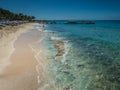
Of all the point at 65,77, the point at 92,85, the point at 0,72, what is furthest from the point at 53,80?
the point at 0,72

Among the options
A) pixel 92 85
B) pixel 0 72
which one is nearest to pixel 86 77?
pixel 92 85

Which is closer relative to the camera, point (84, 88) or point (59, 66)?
point (84, 88)

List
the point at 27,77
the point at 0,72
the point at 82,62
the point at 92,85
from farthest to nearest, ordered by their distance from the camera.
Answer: the point at 82,62 < the point at 0,72 < the point at 27,77 < the point at 92,85

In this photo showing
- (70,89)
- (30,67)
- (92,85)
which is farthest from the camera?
(30,67)

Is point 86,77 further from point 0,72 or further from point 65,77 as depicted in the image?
point 0,72

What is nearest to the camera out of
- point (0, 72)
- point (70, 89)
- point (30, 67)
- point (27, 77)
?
point (70, 89)

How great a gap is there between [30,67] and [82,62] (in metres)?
3.78

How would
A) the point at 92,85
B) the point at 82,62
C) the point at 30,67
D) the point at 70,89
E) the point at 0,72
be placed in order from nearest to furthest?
1. the point at 70,89
2. the point at 92,85
3. the point at 0,72
4. the point at 30,67
5. the point at 82,62

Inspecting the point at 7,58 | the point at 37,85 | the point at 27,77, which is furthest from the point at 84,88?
the point at 7,58

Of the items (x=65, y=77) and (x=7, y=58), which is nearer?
(x=65, y=77)

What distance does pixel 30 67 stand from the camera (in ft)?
34.2

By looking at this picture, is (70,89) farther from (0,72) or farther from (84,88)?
(0,72)

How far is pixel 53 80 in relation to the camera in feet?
27.6

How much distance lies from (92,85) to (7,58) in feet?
23.1
